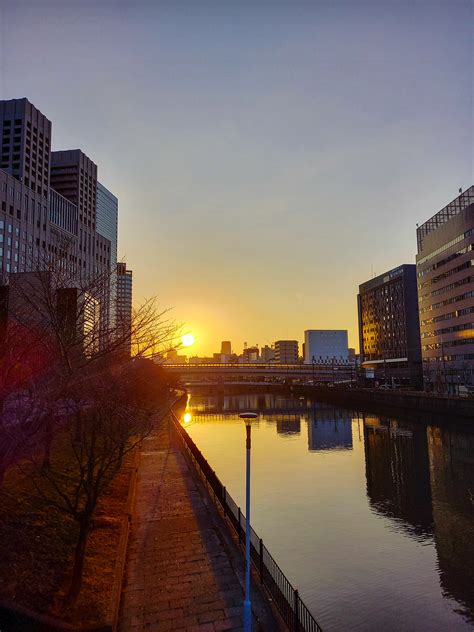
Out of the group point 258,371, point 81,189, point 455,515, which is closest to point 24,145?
point 81,189

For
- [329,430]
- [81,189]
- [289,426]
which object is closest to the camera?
[329,430]

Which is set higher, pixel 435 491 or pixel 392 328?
pixel 392 328

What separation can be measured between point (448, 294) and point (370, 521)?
86566 millimetres

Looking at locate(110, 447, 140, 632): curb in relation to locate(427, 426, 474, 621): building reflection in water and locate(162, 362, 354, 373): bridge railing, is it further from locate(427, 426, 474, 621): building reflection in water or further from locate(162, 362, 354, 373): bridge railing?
locate(162, 362, 354, 373): bridge railing

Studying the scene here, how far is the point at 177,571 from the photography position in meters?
14.6

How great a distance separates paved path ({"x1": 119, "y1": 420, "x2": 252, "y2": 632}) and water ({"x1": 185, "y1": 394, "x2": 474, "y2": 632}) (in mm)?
4080

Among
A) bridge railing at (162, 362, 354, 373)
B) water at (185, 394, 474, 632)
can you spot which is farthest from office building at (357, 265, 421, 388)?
water at (185, 394, 474, 632)

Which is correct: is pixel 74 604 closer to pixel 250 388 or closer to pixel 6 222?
pixel 6 222

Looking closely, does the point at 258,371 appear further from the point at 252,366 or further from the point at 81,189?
the point at 81,189

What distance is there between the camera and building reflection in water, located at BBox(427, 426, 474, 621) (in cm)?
1783

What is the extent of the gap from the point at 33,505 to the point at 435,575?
1640 cm

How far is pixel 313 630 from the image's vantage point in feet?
35.6

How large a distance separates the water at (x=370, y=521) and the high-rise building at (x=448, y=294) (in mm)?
44069

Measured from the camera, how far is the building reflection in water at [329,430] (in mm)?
52775
